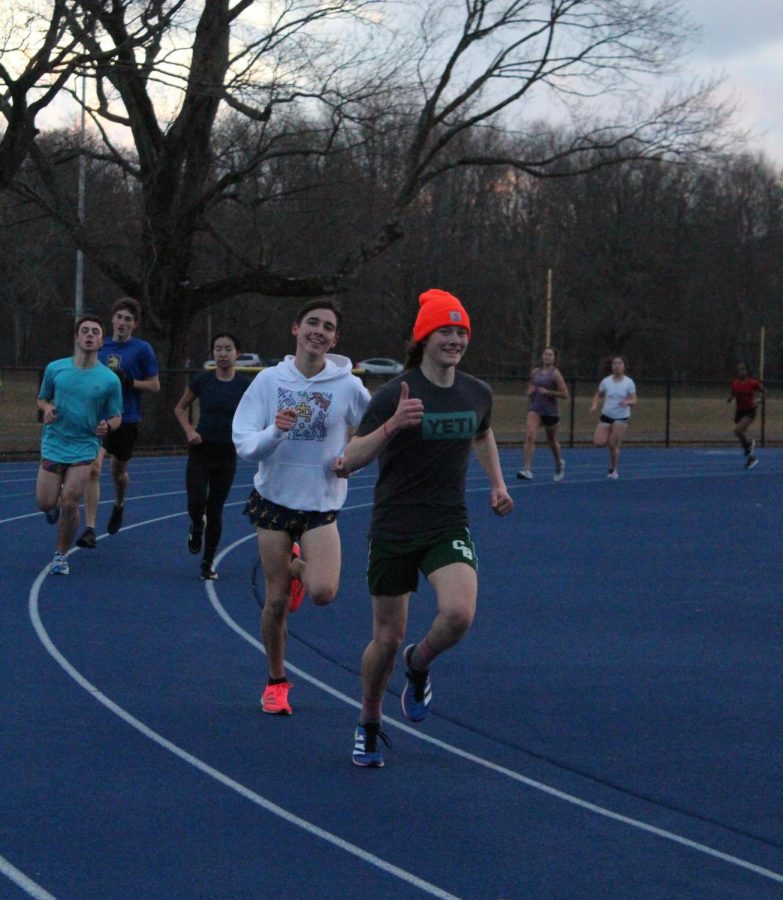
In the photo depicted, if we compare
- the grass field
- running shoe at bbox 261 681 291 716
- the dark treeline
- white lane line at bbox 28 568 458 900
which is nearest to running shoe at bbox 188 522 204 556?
white lane line at bbox 28 568 458 900

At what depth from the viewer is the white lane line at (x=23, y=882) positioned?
4750 millimetres

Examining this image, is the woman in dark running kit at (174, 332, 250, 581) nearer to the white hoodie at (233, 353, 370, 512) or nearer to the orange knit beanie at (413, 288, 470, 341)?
A: the white hoodie at (233, 353, 370, 512)

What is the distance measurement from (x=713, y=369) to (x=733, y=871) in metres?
81.8

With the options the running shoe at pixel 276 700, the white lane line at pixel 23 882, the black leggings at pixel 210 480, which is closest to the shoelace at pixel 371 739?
the running shoe at pixel 276 700

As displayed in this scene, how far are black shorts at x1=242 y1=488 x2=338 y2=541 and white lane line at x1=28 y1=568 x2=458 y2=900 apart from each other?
1.12 m

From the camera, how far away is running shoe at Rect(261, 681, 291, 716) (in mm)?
7414

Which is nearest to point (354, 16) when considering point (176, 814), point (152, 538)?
point (152, 538)

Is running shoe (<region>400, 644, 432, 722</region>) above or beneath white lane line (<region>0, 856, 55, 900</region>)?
above

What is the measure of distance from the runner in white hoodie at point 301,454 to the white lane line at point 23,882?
243cm

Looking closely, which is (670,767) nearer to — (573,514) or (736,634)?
(736,634)

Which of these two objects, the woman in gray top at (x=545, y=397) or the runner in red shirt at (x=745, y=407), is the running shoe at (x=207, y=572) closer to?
the woman in gray top at (x=545, y=397)

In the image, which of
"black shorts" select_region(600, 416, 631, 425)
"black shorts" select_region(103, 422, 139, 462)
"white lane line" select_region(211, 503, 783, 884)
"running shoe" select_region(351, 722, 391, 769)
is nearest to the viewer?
"white lane line" select_region(211, 503, 783, 884)

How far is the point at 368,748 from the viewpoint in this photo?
6.46m

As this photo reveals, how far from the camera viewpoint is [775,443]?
3750cm
